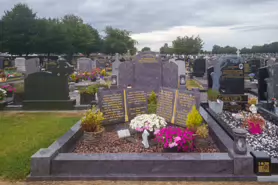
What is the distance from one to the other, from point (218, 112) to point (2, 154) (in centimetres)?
627

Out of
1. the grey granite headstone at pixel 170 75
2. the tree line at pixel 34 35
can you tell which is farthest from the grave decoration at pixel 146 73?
the tree line at pixel 34 35

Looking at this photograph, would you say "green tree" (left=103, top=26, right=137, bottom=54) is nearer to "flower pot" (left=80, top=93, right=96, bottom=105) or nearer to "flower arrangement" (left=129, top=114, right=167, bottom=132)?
"flower pot" (left=80, top=93, right=96, bottom=105)

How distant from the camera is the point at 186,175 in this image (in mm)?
4738

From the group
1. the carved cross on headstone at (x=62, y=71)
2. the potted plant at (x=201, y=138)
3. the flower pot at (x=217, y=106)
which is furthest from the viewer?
the carved cross on headstone at (x=62, y=71)

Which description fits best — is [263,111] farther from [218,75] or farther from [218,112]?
[218,75]

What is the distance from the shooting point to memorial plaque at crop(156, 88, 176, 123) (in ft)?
24.5

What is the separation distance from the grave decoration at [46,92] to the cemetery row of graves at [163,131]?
4 centimetres

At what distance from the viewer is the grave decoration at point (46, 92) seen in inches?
432

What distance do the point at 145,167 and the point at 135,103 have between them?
323 cm

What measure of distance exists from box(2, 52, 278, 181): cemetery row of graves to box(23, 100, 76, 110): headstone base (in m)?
0.04

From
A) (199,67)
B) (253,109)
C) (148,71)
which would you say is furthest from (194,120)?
(199,67)

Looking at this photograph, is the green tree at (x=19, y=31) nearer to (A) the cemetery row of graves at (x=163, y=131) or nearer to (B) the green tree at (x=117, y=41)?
(B) the green tree at (x=117, y=41)

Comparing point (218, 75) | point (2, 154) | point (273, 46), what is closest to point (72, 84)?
point (218, 75)

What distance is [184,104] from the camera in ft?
23.7
